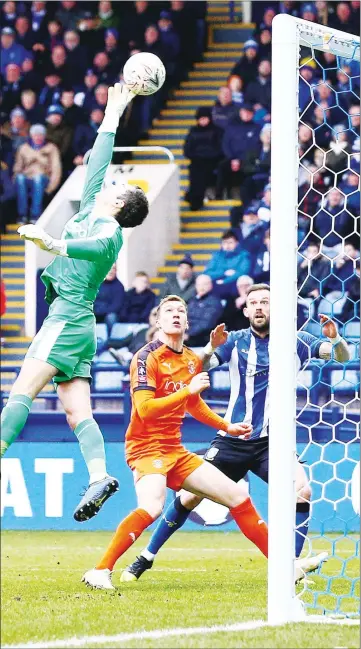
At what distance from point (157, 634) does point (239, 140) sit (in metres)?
10.3

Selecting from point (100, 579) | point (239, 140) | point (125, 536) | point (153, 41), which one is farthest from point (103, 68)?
point (100, 579)

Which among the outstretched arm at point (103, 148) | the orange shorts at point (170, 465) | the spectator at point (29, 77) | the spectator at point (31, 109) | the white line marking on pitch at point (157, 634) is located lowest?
the white line marking on pitch at point (157, 634)

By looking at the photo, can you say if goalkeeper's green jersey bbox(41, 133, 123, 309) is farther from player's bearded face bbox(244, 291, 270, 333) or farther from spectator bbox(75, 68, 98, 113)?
spectator bbox(75, 68, 98, 113)

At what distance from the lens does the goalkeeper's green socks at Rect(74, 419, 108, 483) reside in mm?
7078

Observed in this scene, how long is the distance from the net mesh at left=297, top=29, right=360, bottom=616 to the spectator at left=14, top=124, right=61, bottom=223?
11.5 ft

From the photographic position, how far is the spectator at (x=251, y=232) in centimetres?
1410

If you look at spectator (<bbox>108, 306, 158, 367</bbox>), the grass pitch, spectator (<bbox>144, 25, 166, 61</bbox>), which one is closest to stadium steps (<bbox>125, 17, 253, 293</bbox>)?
spectator (<bbox>144, 25, 166, 61</bbox>)

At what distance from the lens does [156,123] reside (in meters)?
18.6

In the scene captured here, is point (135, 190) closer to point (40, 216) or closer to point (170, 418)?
Answer: point (170, 418)

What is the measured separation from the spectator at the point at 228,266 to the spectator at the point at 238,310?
30 centimetres

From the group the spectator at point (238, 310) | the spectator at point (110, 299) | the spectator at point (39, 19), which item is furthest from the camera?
the spectator at point (39, 19)

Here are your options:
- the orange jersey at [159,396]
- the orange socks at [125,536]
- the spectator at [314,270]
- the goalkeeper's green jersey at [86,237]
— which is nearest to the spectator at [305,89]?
the spectator at [314,270]

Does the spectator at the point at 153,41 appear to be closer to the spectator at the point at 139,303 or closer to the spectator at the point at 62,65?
the spectator at the point at 62,65

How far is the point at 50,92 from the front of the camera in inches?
711
